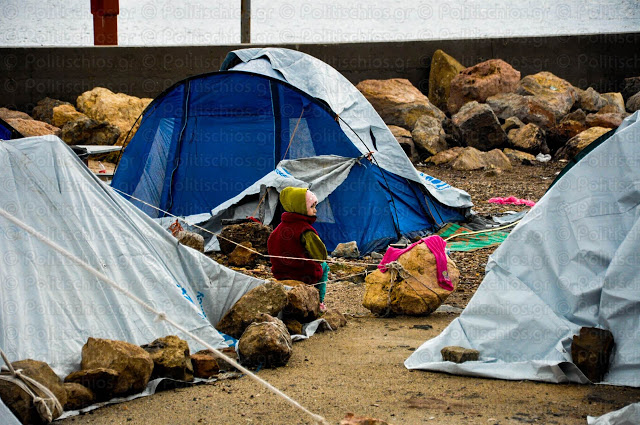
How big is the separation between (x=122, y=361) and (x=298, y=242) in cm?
223

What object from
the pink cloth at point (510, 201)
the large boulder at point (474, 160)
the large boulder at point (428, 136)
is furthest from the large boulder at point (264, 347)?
the large boulder at point (428, 136)

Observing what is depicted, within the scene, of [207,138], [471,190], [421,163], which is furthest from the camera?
[421,163]

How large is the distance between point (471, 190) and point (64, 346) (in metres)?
8.14

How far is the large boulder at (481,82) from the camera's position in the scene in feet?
46.7

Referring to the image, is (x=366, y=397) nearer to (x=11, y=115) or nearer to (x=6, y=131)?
(x=6, y=131)

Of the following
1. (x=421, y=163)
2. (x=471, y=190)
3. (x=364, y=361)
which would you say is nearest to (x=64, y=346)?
(x=364, y=361)

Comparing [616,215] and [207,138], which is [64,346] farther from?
[207,138]

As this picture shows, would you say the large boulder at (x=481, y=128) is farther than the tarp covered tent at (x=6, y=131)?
Yes

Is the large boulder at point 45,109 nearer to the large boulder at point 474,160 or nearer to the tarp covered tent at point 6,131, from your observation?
the tarp covered tent at point 6,131

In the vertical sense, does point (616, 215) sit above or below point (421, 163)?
above

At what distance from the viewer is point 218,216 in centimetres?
792

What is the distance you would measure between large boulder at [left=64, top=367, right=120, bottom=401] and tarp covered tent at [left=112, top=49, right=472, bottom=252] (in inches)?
188

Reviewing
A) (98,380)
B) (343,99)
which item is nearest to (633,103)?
(343,99)

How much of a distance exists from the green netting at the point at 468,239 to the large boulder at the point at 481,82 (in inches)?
246
